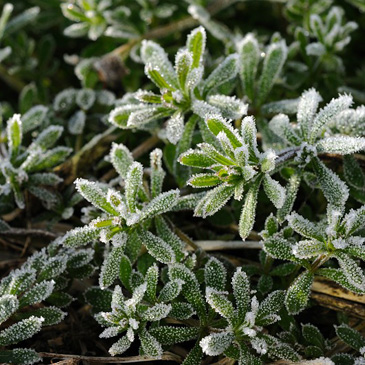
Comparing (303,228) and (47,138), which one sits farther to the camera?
(47,138)

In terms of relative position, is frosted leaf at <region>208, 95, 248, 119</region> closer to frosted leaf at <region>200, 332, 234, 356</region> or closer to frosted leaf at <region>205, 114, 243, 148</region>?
frosted leaf at <region>205, 114, 243, 148</region>

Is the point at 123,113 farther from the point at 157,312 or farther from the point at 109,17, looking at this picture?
the point at 109,17

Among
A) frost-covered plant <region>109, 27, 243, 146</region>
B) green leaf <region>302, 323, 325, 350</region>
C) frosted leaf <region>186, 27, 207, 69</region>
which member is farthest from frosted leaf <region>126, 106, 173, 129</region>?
green leaf <region>302, 323, 325, 350</region>

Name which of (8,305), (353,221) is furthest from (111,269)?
(353,221)

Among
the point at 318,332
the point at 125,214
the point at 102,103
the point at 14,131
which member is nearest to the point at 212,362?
the point at 318,332

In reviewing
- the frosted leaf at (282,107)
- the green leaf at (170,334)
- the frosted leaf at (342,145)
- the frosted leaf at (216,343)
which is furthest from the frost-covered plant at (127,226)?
the frosted leaf at (282,107)

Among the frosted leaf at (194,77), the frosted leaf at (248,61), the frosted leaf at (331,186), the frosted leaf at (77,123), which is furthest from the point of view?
the frosted leaf at (77,123)

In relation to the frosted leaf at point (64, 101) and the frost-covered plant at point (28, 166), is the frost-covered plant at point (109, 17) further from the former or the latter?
the frost-covered plant at point (28, 166)
